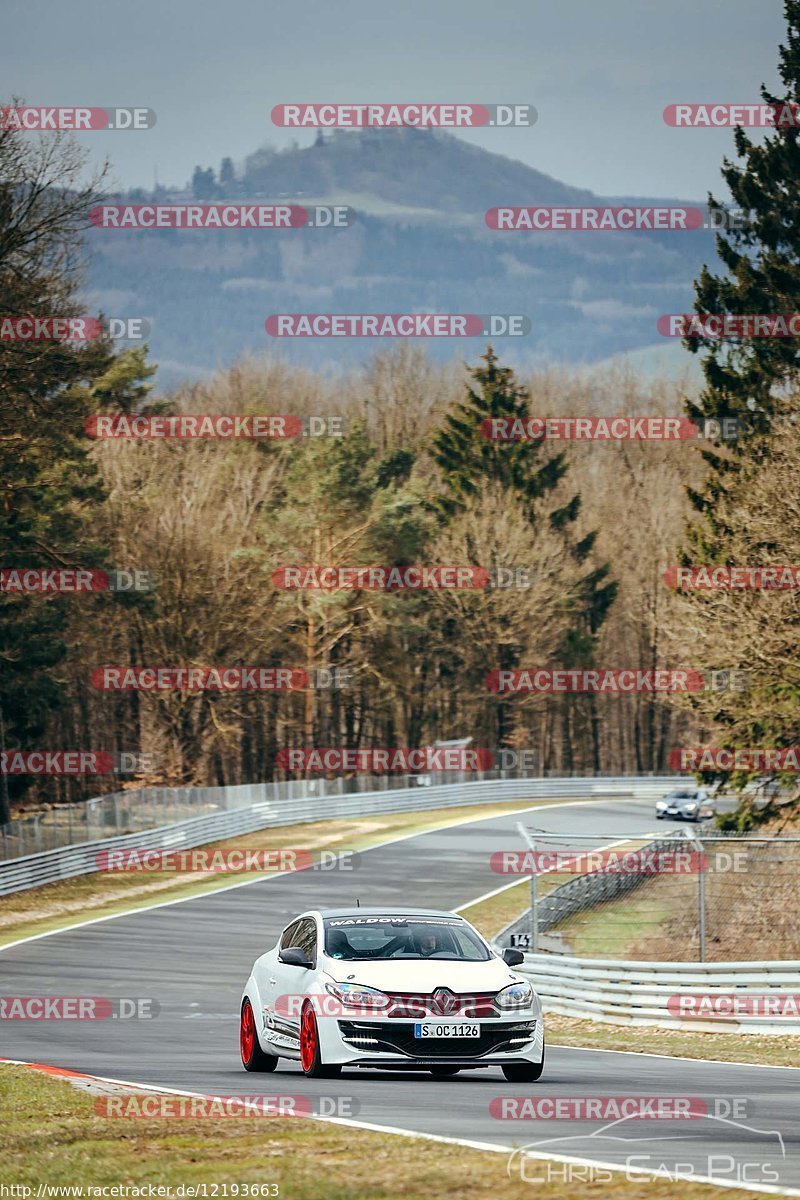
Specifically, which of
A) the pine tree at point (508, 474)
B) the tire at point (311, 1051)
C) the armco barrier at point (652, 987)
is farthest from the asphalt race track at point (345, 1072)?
the pine tree at point (508, 474)

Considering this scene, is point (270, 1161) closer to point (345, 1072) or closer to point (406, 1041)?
point (406, 1041)

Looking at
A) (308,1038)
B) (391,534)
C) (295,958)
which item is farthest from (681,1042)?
(391,534)

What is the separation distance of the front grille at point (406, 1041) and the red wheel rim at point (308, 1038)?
1.04 feet

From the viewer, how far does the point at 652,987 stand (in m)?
23.0

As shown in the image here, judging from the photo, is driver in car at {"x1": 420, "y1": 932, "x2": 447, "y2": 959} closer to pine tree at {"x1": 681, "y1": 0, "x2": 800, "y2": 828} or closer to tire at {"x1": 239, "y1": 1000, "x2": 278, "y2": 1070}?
tire at {"x1": 239, "y1": 1000, "x2": 278, "y2": 1070}

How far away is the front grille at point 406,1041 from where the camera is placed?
12.9m

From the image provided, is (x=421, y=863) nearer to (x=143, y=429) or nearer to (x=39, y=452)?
(x=39, y=452)

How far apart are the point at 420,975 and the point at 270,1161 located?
4037 millimetres

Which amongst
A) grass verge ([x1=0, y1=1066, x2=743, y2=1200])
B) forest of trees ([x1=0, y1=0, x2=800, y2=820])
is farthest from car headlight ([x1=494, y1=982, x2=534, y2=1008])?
forest of trees ([x1=0, y1=0, x2=800, y2=820])

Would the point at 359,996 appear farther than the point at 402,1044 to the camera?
Yes

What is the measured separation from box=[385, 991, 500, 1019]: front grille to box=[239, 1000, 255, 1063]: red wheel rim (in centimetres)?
221

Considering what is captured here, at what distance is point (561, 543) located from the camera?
274 feet

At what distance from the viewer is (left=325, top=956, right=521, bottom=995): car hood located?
43.0ft

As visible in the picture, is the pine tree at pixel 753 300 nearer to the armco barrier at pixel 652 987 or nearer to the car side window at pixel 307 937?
the armco barrier at pixel 652 987
